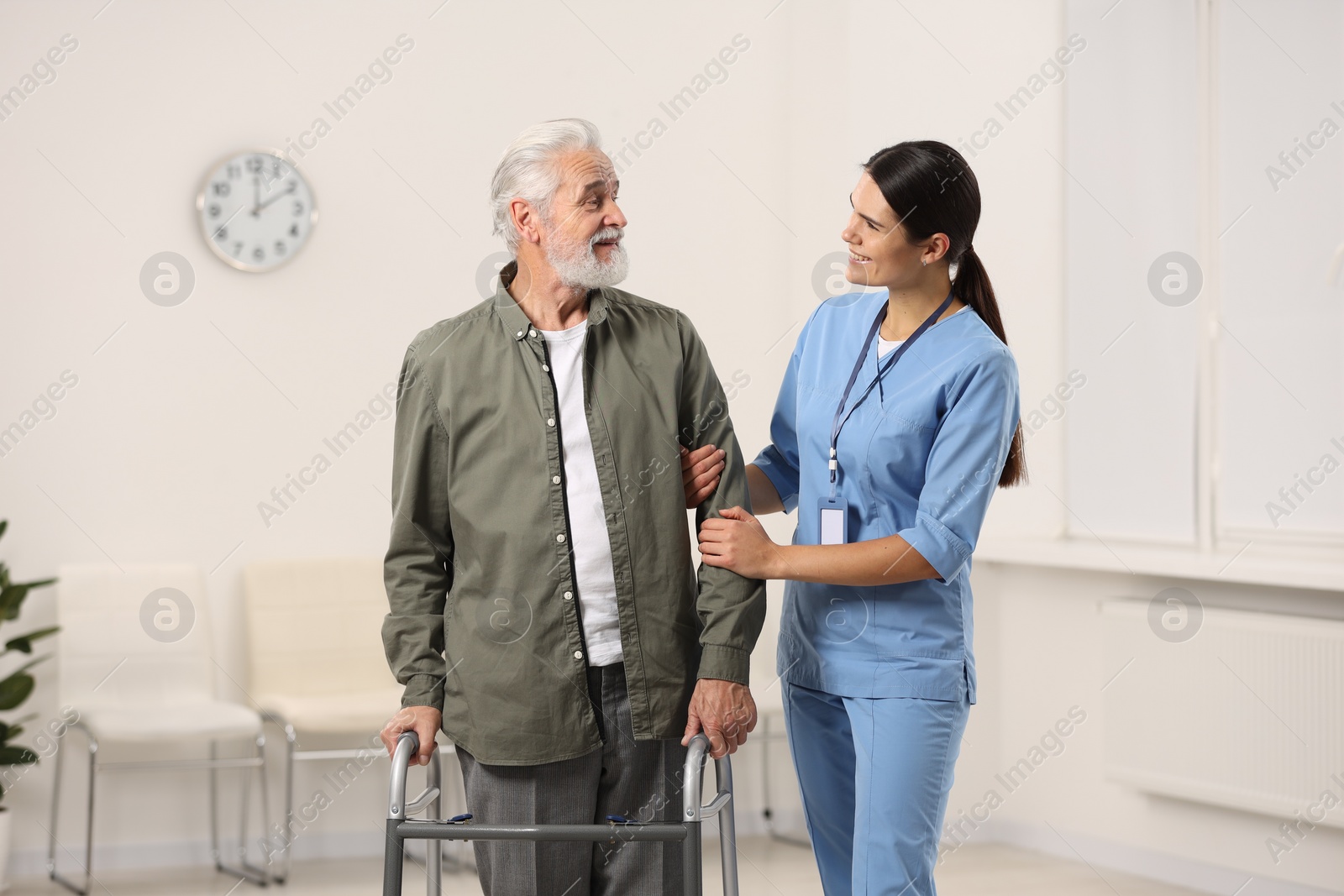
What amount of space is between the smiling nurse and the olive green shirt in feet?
0.30

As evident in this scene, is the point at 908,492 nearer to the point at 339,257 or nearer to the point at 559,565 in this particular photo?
the point at 559,565

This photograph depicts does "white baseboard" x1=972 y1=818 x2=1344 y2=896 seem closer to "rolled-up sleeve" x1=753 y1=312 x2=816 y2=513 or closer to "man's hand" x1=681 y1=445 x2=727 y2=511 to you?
"rolled-up sleeve" x1=753 y1=312 x2=816 y2=513

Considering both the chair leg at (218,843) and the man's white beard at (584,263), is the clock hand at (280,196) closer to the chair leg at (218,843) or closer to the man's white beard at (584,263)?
the chair leg at (218,843)

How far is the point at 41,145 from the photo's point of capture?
388cm

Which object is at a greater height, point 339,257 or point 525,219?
point 339,257

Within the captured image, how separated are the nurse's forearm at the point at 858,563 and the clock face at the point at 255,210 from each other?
283cm

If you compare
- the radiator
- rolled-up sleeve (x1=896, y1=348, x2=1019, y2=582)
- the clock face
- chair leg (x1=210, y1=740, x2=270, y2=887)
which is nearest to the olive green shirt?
rolled-up sleeve (x1=896, y1=348, x2=1019, y2=582)

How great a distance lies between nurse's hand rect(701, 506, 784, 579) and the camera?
1.76m

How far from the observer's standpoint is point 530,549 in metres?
1.72

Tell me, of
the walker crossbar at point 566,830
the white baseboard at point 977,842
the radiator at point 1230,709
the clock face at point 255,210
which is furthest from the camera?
the clock face at point 255,210

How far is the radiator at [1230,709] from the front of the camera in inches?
125

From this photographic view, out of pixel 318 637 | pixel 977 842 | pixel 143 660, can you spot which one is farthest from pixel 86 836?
pixel 977 842

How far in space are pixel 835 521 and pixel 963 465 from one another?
212 mm

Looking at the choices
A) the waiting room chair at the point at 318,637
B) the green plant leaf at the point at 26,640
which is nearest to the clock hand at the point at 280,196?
the waiting room chair at the point at 318,637
